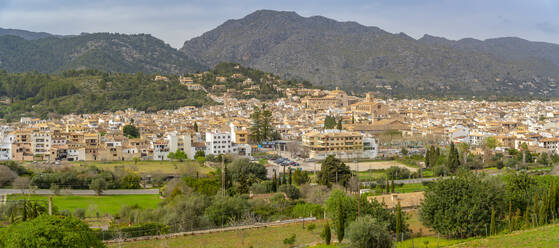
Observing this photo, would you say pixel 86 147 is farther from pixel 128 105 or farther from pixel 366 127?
pixel 128 105

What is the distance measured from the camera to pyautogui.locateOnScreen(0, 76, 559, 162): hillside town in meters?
46.2

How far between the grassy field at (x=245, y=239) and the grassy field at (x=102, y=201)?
24.4 ft

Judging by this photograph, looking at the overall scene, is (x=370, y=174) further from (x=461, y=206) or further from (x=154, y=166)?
(x=461, y=206)

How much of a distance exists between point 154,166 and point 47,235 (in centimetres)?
2764

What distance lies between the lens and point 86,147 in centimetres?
4522

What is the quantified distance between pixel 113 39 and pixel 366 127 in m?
125

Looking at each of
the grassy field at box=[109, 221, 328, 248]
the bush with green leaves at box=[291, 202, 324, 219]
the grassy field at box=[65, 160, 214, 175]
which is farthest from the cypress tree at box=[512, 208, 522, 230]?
the grassy field at box=[65, 160, 214, 175]

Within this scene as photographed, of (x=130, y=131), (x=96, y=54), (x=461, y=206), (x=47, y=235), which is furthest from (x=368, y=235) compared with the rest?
(x=96, y=54)

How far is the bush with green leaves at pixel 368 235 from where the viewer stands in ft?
57.5

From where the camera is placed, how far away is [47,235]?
1398cm

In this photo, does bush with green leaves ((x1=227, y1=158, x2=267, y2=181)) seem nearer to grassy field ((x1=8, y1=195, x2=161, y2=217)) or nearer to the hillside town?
grassy field ((x1=8, y1=195, x2=161, y2=217))

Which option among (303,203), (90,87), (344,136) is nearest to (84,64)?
(90,87)

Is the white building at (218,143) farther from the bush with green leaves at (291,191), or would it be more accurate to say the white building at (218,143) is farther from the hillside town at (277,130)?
the bush with green leaves at (291,191)

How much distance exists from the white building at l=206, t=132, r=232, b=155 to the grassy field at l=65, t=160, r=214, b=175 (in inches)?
151
